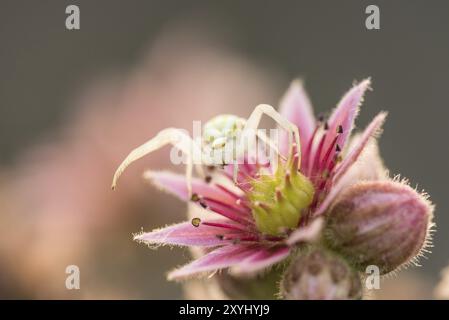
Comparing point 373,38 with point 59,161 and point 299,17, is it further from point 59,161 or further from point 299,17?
point 59,161

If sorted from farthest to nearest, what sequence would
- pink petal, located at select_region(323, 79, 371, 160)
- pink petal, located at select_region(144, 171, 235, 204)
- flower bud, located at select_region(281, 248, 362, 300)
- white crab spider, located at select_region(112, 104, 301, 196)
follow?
pink petal, located at select_region(144, 171, 235, 204) < pink petal, located at select_region(323, 79, 371, 160) < white crab spider, located at select_region(112, 104, 301, 196) < flower bud, located at select_region(281, 248, 362, 300)

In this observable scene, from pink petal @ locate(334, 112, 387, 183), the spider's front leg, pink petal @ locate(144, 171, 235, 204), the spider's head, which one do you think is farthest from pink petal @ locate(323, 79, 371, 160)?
the spider's front leg

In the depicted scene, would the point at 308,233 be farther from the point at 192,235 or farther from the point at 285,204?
the point at 192,235

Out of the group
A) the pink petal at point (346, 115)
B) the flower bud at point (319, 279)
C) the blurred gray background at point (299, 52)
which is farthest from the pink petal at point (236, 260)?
the blurred gray background at point (299, 52)

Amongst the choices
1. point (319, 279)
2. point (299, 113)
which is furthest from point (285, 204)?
point (299, 113)

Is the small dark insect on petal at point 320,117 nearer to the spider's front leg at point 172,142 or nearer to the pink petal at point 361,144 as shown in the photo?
the pink petal at point 361,144

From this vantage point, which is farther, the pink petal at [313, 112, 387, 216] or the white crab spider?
the white crab spider

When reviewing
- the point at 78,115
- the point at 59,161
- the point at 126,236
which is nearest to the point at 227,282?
the point at 126,236

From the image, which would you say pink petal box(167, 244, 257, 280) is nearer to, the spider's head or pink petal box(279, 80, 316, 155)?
the spider's head
